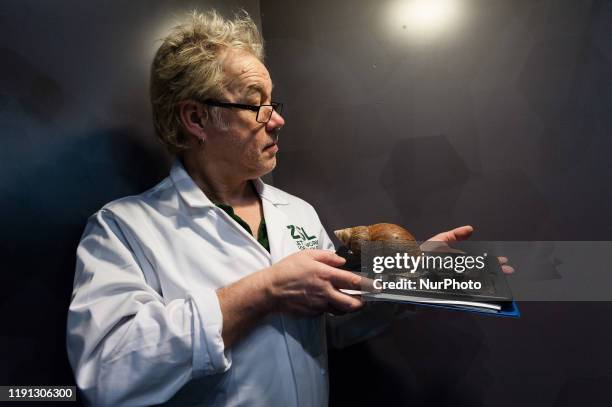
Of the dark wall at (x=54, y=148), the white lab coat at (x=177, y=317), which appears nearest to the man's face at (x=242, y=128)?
the white lab coat at (x=177, y=317)

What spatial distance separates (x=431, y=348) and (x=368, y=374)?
0.25 m

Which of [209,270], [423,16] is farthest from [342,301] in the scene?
[423,16]

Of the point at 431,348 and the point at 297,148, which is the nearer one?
the point at 431,348

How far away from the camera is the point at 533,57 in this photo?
1.29m

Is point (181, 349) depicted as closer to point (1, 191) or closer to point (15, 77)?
point (1, 191)

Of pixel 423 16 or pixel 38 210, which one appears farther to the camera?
pixel 423 16

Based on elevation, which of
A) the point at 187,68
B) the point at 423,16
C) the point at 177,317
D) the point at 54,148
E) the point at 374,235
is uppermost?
the point at 423,16

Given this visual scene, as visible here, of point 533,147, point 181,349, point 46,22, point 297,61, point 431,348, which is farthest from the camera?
point 297,61

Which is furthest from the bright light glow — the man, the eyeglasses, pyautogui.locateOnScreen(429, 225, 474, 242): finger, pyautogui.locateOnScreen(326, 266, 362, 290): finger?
pyautogui.locateOnScreen(326, 266, 362, 290): finger

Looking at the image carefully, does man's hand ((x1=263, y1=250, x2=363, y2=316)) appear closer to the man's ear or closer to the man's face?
the man's face

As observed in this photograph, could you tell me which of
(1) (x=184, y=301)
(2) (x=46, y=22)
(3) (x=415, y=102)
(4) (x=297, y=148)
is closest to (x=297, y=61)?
(4) (x=297, y=148)

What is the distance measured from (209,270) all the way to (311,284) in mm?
261

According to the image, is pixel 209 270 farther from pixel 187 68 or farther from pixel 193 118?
pixel 187 68

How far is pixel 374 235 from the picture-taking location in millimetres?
1015
